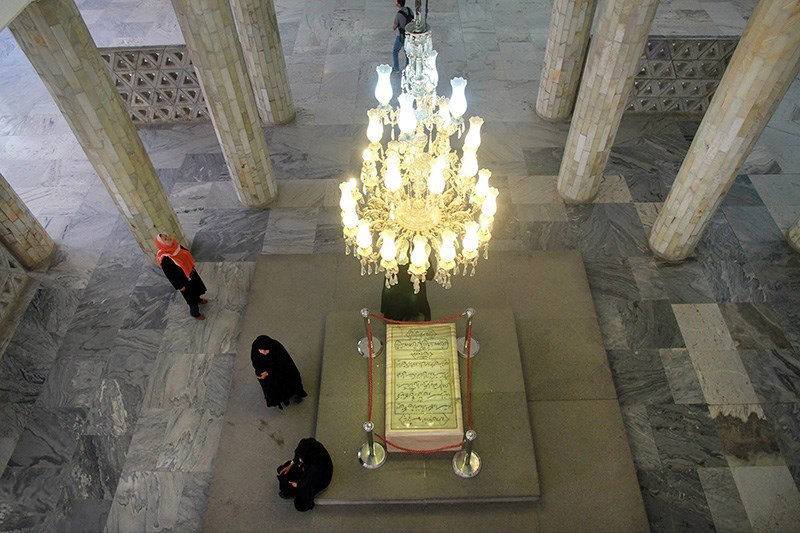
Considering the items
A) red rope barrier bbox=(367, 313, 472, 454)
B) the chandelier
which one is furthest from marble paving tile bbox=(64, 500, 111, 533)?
the chandelier

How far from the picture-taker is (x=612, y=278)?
6895mm

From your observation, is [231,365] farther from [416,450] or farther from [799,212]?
[799,212]

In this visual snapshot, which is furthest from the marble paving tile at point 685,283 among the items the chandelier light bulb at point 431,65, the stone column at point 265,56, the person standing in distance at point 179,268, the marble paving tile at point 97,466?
the marble paving tile at point 97,466

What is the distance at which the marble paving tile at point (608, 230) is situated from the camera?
283 inches

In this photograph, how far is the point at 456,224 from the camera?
459 cm

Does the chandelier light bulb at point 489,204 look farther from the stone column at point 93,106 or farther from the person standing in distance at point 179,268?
the stone column at point 93,106

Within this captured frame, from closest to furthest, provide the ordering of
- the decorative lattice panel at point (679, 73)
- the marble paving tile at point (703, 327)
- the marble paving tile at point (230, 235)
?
1. the marble paving tile at point (703, 327)
2. the marble paving tile at point (230, 235)
3. the decorative lattice panel at point (679, 73)

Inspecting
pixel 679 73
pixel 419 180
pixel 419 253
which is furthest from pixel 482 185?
pixel 679 73

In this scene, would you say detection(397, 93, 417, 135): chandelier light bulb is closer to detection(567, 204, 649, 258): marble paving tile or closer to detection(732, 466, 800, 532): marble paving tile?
→ detection(567, 204, 649, 258): marble paving tile

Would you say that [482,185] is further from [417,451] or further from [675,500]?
[675,500]

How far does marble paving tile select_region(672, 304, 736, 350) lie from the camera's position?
6.25 meters

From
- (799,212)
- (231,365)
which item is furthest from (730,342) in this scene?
(231,365)

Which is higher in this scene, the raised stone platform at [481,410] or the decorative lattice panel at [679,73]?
the decorative lattice panel at [679,73]

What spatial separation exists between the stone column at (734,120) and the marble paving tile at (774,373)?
150 cm
